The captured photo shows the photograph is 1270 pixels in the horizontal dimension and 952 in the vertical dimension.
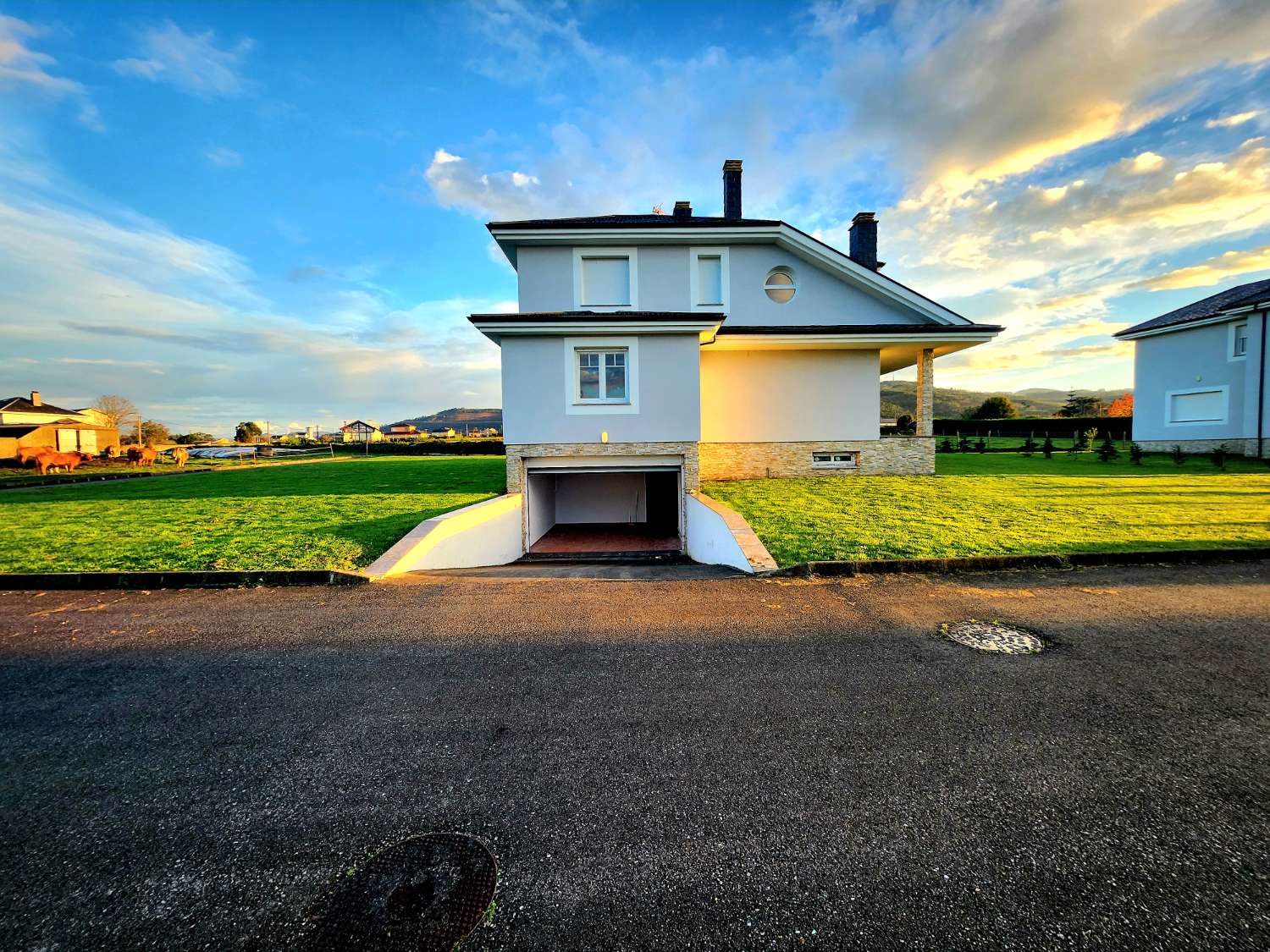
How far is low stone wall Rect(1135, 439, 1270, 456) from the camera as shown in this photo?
19188 mm

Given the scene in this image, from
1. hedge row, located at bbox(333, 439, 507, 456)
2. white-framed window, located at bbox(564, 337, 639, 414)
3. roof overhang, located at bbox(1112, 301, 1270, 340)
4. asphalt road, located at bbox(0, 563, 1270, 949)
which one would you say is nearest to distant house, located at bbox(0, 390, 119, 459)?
hedge row, located at bbox(333, 439, 507, 456)

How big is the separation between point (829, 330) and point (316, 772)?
14787 millimetres

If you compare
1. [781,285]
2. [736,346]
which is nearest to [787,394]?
[736,346]

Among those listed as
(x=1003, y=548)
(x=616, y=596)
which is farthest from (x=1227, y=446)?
(x=616, y=596)

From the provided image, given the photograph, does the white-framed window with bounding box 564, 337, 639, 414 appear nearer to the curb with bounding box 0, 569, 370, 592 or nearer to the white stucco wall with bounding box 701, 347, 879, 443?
the white stucco wall with bounding box 701, 347, 879, 443

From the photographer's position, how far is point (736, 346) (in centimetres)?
1438

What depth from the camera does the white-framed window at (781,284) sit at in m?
15.9

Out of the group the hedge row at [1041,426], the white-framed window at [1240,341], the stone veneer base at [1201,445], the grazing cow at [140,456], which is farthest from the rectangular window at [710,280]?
the grazing cow at [140,456]

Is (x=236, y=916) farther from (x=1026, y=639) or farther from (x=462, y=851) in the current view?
(x=1026, y=639)

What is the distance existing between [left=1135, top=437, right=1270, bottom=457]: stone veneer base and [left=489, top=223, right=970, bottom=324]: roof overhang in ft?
49.3

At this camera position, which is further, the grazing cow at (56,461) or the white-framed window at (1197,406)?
the grazing cow at (56,461)

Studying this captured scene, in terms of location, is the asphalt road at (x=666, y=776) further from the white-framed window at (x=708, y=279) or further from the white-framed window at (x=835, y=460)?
the white-framed window at (x=708, y=279)

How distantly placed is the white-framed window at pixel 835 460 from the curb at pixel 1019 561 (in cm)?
846

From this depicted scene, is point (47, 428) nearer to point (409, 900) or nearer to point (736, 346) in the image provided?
point (736, 346)
